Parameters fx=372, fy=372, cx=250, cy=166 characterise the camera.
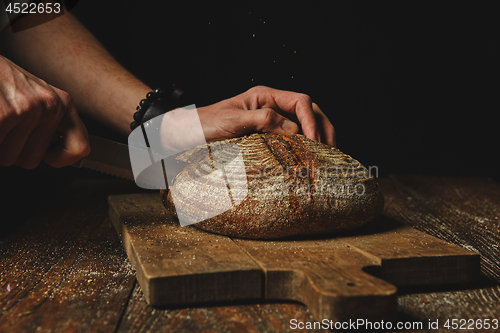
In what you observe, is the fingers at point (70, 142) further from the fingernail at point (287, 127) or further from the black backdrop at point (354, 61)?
the black backdrop at point (354, 61)

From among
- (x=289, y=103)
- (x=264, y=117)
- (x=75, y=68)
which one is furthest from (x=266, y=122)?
(x=75, y=68)

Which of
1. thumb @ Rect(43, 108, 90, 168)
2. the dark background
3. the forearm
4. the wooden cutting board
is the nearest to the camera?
the wooden cutting board

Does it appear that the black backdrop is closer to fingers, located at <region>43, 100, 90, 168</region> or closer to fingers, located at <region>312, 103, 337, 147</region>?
fingers, located at <region>312, 103, 337, 147</region>

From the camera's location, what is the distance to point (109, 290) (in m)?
0.83

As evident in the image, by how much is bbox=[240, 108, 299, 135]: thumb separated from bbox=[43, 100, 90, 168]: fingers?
1.68 feet

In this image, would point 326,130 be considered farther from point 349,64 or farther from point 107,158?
point 349,64

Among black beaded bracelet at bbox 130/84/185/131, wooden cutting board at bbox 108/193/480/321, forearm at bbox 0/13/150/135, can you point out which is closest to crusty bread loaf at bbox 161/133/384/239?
wooden cutting board at bbox 108/193/480/321

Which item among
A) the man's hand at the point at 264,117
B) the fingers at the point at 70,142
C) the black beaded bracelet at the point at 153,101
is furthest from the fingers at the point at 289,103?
the fingers at the point at 70,142

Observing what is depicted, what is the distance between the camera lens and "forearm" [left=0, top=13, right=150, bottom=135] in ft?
5.51

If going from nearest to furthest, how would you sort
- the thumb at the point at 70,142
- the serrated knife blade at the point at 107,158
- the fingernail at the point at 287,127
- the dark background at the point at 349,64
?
the thumb at the point at 70,142 < the serrated knife blade at the point at 107,158 < the fingernail at the point at 287,127 < the dark background at the point at 349,64

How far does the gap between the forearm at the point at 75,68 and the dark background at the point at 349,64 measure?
43 cm

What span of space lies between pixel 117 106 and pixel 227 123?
0.65 m

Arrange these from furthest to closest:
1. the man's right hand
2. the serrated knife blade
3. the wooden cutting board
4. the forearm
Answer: the forearm < the serrated knife blade < the man's right hand < the wooden cutting board

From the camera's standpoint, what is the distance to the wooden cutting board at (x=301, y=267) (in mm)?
676
